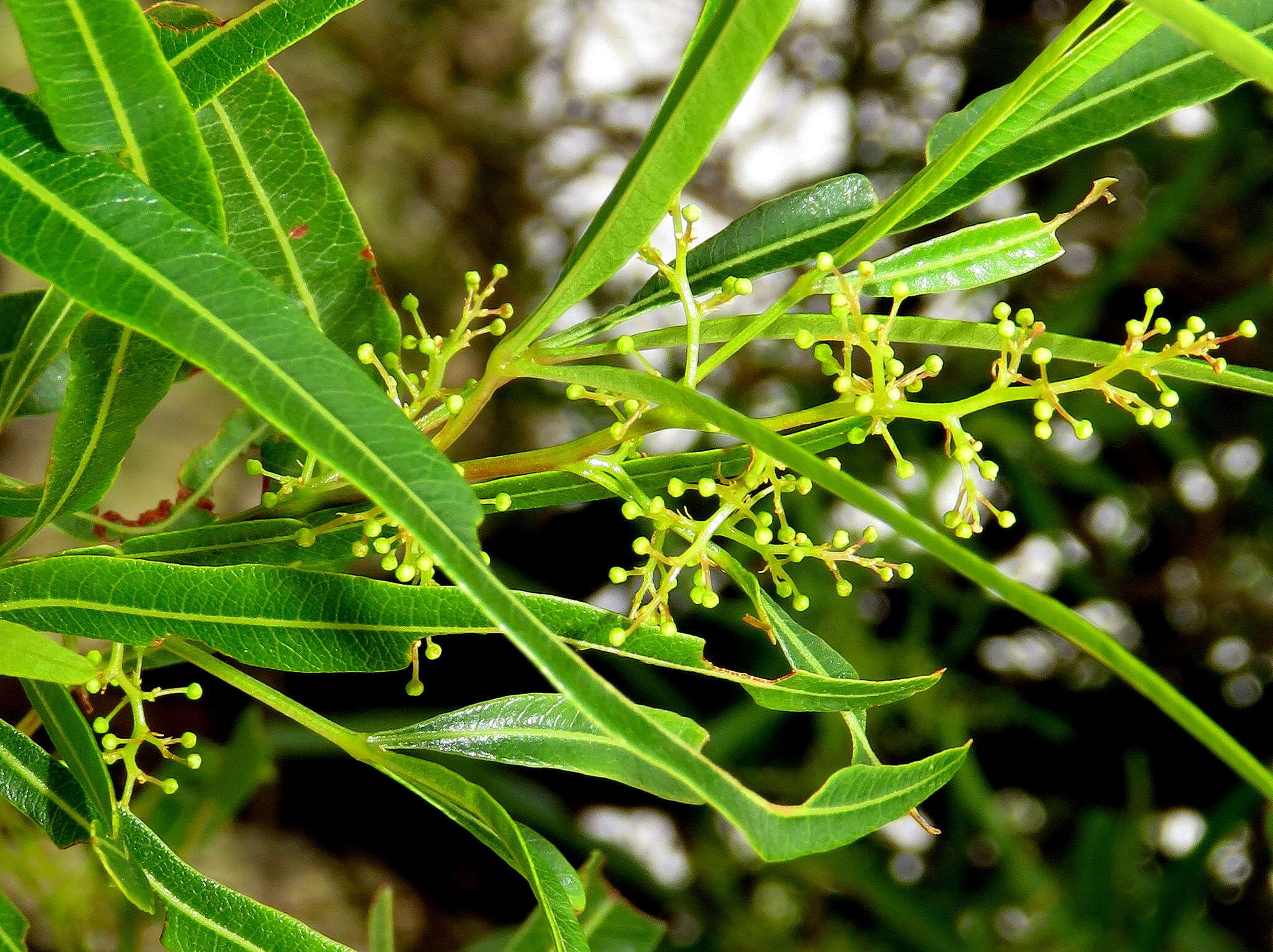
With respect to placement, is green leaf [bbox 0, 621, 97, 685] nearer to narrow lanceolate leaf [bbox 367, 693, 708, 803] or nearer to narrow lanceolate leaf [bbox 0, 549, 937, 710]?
narrow lanceolate leaf [bbox 0, 549, 937, 710]

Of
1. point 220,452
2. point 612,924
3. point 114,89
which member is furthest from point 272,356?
point 612,924

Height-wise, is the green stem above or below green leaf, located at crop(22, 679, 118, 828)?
above

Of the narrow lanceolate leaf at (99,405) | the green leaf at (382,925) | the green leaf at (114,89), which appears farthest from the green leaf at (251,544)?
the green leaf at (382,925)

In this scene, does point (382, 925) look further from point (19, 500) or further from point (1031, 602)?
point (1031, 602)

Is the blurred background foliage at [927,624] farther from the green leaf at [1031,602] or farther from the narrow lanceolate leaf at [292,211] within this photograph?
the green leaf at [1031,602]

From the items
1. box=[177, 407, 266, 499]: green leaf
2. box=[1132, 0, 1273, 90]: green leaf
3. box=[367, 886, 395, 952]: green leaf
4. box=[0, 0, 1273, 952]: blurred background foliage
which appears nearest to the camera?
box=[1132, 0, 1273, 90]: green leaf

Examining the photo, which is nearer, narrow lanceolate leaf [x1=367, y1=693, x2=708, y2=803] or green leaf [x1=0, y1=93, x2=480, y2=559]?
green leaf [x1=0, y1=93, x2=480, y2=559]

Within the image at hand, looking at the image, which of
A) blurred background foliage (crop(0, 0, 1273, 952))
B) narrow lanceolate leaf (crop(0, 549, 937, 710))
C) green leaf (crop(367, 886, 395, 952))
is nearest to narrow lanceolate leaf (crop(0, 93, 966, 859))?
narrow lanceolate leaf (crop(0, 549, 937, 710))
